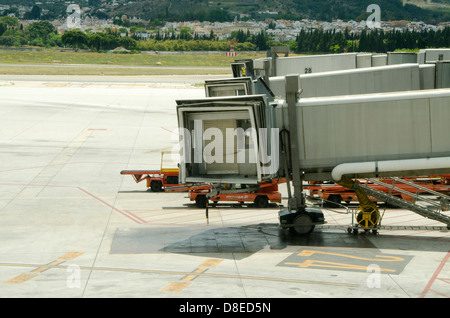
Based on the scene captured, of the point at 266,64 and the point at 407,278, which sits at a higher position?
the point at 266,64

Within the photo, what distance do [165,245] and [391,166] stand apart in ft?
33.0

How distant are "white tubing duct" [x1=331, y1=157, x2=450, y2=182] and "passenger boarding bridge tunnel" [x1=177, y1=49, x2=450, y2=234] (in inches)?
1.6

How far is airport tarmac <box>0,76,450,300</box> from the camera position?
19.6m

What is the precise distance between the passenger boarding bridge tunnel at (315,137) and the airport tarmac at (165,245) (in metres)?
2.84

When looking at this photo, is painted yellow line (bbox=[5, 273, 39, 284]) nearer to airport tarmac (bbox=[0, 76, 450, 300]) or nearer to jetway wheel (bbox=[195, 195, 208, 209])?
airport tarmac (bbox=[0, 76, 450, 300])

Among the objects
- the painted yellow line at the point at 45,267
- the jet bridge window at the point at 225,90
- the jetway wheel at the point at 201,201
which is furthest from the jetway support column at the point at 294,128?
the jet bridge window at the point at 225,90

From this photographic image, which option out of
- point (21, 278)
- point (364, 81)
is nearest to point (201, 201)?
point (364, 81)

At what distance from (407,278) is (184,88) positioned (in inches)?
3762

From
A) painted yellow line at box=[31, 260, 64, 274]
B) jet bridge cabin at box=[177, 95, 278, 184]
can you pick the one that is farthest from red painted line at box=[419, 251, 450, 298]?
painted yellow line at box=[31, 260, 64, 274]

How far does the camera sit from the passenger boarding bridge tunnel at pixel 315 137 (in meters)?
25.4

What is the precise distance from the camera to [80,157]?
5041 centimetres

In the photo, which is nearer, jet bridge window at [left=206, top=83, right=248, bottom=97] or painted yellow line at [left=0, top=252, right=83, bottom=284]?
painted yellow line at [left=0, top=252, right=83, bottom=284]
